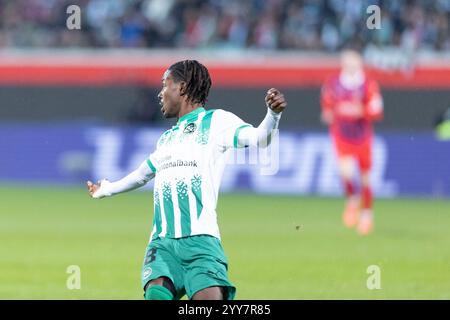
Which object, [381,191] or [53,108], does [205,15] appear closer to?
[53,108]

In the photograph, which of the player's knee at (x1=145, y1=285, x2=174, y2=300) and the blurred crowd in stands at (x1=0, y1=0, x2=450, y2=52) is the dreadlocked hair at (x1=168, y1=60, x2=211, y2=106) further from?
the blurred crowd in stands at (x1=0, y1=0, x2=450, y2=52)

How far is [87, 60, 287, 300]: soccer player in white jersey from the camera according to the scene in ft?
A: 23.0

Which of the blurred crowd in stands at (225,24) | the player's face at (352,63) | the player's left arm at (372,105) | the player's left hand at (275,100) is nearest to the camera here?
the player's left hand at (275,100)

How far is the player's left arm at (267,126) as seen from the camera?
6.86 meters

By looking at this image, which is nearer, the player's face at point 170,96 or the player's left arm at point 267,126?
the player's left arm at point 267,126

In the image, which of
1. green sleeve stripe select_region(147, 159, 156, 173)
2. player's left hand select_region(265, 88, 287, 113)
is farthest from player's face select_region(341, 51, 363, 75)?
player's left hand select_region(265, 88, 287, 113)

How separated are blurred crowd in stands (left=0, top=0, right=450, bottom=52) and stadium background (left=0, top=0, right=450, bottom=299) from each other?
1.2 inches

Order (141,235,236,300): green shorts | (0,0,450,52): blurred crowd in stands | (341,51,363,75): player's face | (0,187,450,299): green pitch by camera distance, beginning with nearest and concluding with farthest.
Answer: (141,235,236,300): green shorts, (0,187,450,299): green pitch, (341,51,363,75): player's face, (0,0,450,52): blurred crowd in stands

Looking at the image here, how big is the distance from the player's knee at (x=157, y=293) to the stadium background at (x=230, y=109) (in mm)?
7637

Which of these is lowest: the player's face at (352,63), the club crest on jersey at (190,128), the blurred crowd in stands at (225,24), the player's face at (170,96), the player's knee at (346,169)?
the club crest on jersey at (190,128)

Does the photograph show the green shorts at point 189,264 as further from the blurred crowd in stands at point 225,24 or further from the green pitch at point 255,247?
the blurred crowd in stands at point 225,24

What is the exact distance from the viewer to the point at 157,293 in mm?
6941

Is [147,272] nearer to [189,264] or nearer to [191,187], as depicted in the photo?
[189,264]

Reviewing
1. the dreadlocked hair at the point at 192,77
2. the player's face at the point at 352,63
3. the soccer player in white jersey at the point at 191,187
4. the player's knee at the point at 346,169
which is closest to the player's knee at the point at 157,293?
the soccer player in white jersey at the point at 191,187
